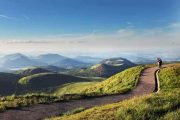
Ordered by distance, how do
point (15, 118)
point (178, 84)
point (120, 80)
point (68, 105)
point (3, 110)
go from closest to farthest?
point (15, 118) → point (3, 110) → point (68, 105) → point (178, 84) → point (120, 80)

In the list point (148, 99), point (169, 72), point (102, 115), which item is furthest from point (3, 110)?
point (169, 72)

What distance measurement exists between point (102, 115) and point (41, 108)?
8.47 metres

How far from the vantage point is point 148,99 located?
80.1 ft

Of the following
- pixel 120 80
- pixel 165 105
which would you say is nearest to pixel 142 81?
pixel 120 80

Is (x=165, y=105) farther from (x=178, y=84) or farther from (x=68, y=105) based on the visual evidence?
(x=178, y=84)

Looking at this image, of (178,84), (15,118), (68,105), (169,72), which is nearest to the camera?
(15,118)

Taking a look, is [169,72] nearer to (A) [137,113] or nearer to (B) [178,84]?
(B) [178,84]

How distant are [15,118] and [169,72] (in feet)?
116

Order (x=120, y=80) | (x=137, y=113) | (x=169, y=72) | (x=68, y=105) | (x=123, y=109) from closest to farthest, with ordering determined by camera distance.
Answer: (x=137, y=113), (x=123, y=109), (x=68, y=105), (x=169, y=72), (x=120, y=80)

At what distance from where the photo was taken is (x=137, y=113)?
64.2ft

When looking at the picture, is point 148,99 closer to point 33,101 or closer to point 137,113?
point 137,113

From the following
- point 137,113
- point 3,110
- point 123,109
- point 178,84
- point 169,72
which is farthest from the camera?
point 169,72

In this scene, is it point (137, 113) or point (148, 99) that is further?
point (148, 99)

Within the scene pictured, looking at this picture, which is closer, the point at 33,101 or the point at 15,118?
the point at 15,118
